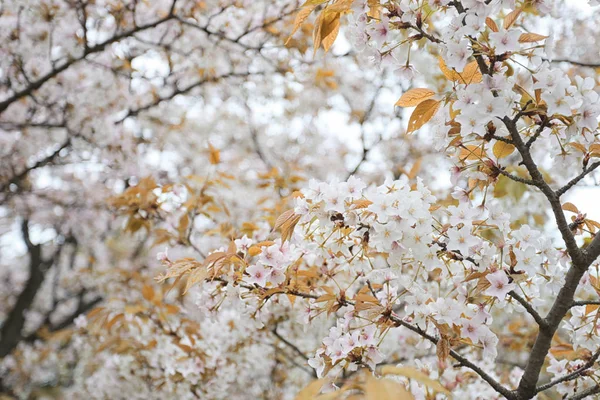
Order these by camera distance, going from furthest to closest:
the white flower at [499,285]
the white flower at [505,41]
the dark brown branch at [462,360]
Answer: the dark brown branch at [462,360], the white flower at [499,285], the white flower at [505,41]

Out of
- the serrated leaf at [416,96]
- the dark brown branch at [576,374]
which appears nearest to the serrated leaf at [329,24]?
the serrated leaf at [416,96]

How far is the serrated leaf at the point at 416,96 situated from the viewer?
1.25 metres

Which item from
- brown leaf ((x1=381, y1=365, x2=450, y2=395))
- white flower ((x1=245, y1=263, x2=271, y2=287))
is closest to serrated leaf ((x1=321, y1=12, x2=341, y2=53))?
white flower ((x1=245, y1=263, x2=271, y2=287))

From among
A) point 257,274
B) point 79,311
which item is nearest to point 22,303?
point 79,311

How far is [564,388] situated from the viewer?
1562mm

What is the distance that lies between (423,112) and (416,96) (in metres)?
0.05

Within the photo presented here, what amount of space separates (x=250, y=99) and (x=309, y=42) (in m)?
2.03

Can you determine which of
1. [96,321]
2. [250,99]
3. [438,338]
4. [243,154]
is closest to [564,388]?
[438,338]

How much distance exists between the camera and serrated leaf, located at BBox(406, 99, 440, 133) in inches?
47.9

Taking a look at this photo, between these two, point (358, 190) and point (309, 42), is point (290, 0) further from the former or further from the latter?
point (358, 190)

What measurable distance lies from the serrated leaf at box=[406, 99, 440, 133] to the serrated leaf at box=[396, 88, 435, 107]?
0.04 metres

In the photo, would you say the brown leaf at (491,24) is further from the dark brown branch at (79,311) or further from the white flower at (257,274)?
the dark brown branch at (79,311)

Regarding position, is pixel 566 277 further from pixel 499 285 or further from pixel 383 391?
pixel 383 391

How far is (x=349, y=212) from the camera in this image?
1.26 meters
